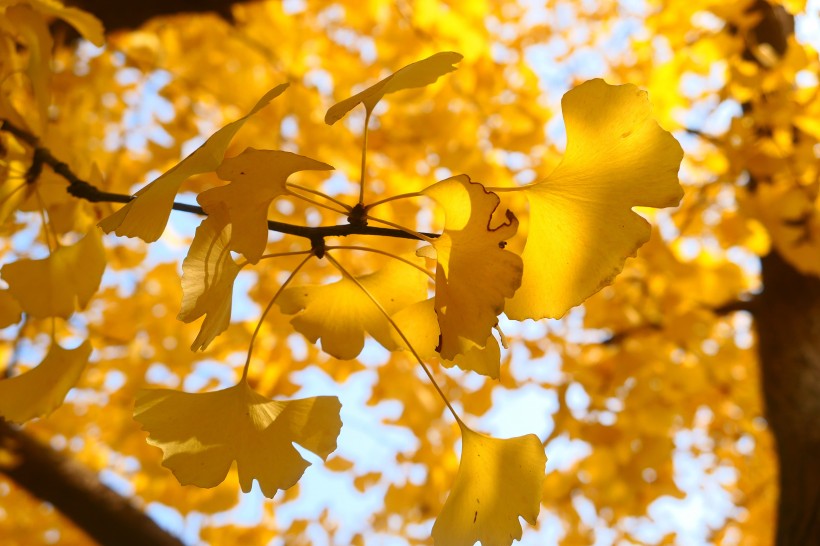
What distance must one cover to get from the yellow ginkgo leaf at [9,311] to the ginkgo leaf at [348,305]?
259 mm

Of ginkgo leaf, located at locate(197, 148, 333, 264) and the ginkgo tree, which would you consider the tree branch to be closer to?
the ginkgo tree

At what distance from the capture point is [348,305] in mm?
626

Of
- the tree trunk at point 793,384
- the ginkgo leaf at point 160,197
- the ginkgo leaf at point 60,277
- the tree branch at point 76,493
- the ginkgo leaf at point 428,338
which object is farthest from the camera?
the tree branch at point 76,493

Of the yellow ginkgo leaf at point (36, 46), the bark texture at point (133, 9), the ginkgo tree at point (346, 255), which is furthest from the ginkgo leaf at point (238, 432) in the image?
the bark texture at point (133, 9)

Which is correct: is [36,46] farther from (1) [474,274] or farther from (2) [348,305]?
(1) [474,274]

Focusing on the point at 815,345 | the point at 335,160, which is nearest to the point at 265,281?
the point at 335,160

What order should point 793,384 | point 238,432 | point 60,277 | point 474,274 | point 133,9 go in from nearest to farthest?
1. point 474,274
2. point 238,432
3. point 60,277
4. point 133,9
5. point 793,384

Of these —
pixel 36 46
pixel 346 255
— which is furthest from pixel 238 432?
pixel 346 255

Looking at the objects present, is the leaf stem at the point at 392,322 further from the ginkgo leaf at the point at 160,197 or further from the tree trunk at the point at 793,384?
the tree trunk at the point at 793,384

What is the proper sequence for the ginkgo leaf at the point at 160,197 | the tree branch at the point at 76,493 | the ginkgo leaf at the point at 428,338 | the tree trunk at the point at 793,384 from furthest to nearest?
the tree branch at the point at 76,493, the tree trunk at the point at 793,384, the ginkgo leaf at the point at 428,338, the ginkgo leaf at the point at 160,197

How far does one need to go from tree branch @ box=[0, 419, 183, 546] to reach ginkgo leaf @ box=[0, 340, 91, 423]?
123 centimetres

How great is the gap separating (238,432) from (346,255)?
1.28 metres

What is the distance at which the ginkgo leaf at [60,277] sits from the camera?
2.12 ft

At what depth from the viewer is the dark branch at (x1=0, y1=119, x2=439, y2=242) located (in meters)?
0.47
